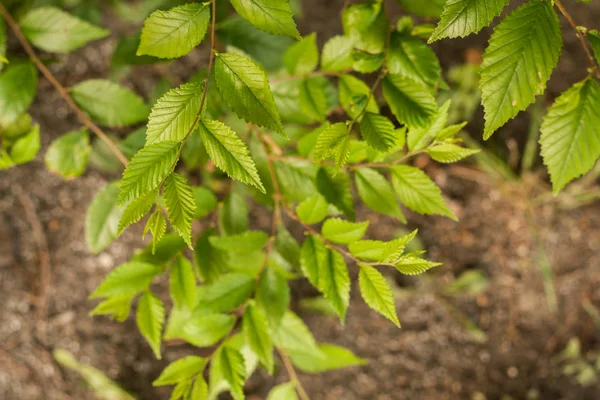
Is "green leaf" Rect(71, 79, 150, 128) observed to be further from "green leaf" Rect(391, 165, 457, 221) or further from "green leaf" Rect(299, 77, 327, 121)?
"green leaf" Rect(391, 165, 457, 221)

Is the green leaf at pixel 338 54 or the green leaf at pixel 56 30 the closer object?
the green leaf at pixel 338 54

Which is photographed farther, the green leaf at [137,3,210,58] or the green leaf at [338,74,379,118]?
the green leaf at [338,74,379,118]

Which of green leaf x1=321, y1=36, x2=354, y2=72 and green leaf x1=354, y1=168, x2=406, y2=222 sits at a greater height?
green leaf x1=321, y1=36, x2=354, y2=72

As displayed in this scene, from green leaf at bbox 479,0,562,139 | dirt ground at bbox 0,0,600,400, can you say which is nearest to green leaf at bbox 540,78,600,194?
green leaf at bbox 479,0,562,139

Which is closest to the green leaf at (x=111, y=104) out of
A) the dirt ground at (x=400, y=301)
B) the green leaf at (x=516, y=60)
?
the green leaf at (x=516, y=60)

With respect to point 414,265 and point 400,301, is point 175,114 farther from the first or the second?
point 400,301

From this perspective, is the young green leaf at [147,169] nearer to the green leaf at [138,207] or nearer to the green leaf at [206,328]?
the green leaf at [138,207]
